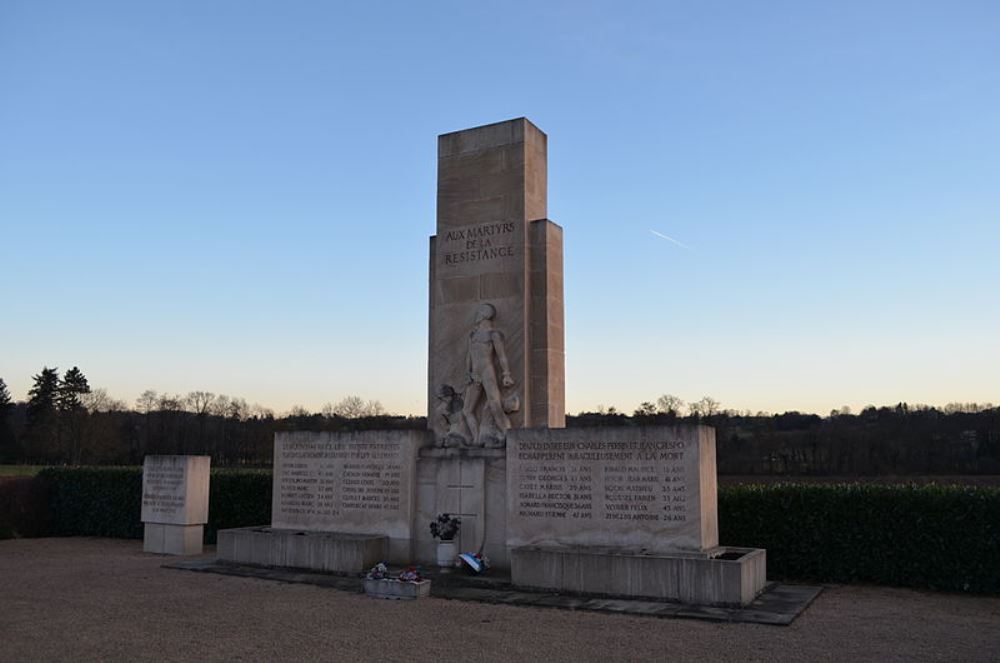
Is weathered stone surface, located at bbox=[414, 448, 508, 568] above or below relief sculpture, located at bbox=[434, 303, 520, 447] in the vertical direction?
below

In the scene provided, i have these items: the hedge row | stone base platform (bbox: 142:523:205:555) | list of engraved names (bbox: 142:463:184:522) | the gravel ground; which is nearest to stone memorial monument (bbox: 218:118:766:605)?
the gravel ground

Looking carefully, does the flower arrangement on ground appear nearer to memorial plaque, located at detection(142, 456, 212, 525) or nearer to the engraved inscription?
the engraved inscription

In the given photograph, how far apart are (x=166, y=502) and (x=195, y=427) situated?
219ft

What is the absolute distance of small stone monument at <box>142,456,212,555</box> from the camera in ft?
52.3

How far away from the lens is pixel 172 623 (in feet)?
28.2

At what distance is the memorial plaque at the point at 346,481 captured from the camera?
1283 cm

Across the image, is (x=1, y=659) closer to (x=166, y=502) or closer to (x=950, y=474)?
(x=166, y=502)

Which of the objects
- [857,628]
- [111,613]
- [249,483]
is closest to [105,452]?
[249,483]

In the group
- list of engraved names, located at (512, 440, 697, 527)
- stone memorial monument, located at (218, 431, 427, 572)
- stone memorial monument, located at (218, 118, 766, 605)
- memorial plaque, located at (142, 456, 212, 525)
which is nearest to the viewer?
stone memorial monument, located at (218, 118, 766, 605)

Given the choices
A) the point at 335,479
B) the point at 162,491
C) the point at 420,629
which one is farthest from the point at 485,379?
the point at 162,491

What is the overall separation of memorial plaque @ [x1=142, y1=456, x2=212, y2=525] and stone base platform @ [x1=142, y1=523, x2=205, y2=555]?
0.35 ft

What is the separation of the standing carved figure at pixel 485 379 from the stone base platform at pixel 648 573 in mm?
2548

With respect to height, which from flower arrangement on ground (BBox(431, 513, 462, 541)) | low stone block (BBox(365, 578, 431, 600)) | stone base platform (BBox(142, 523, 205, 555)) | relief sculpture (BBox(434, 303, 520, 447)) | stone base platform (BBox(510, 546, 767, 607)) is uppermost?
relief sculpture (BBox(434, 303, 520, 447))

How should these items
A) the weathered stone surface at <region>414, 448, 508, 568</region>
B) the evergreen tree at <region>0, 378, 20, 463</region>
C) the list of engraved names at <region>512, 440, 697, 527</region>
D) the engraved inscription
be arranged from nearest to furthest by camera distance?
1. the list of engraved names at <region>512, 440, 697, 527</region>
2. the weathered stone surface at <region>414, 448, 508, 568</region>
3. the engraved inscription
4. the evergreen tree at <region>0, 378, 20, 463</region>
